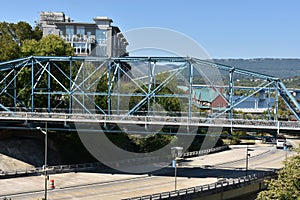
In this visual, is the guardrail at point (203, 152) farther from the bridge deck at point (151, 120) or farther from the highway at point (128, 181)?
the bridge deck at point (151, 120)

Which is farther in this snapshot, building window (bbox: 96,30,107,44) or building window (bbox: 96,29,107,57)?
building window (bbox: 96,30,107,44)

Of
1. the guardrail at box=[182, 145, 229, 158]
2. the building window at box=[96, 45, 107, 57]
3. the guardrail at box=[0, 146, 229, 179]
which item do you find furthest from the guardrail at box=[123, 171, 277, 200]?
the building window at box=[96, 45, 107, 57]

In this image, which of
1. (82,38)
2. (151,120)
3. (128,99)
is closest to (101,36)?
(82,38)

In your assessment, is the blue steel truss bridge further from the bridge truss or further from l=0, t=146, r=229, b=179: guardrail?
l=0, t=146, r=229, b=179: guardrail

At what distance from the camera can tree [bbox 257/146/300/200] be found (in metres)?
32.3

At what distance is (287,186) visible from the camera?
33.2 metres

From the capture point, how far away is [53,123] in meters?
52.9

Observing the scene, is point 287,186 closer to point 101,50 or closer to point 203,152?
point 203,152

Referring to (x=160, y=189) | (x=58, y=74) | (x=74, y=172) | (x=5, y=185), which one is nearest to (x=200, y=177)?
(x=160, y=189)

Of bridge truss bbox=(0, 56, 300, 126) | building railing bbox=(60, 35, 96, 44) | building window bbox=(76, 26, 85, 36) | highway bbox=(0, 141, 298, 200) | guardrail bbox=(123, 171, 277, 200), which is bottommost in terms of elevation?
highway bbox=(0, 141, 298, 200)

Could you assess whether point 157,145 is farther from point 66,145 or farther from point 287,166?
Result: point 287,166

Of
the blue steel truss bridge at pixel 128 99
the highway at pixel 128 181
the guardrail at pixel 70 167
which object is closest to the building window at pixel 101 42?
the blue steel truss bridge at pixel 128 99

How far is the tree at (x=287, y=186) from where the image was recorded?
32.3 metres

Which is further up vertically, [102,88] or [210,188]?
[102,88]
